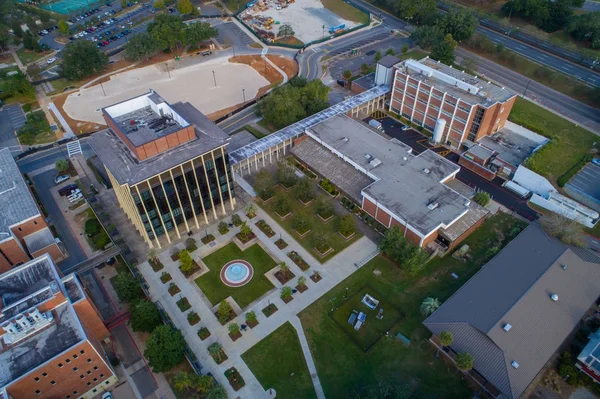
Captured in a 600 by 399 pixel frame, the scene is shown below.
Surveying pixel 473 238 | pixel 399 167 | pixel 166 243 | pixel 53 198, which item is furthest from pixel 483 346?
pixel 53 198

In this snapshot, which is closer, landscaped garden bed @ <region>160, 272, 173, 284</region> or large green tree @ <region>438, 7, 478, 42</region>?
landscaped garden bed @ <region>160, 272, 173, 284</region>

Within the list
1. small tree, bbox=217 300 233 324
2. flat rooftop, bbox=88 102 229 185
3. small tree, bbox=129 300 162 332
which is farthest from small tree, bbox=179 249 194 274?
flat rooftop, bbox=88 102 229 185

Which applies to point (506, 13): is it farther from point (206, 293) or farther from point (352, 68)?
point (206, 293)

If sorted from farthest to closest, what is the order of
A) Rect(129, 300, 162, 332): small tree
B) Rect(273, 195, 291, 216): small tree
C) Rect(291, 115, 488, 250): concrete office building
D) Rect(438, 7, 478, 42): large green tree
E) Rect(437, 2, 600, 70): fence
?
Rect(438, 7, 478, 42): large green tree, Rect(437, 2, 600, 70): fence, Rect(273, 195, 291, 216): small tree, Rect(291, 115, 488, 250): concrete office building, Rect(129, 300, 162, 332): small tree

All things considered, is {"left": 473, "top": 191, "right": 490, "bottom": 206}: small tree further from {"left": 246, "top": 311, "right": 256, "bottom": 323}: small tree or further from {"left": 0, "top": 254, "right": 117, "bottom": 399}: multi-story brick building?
{"left": 0, "top": 254, "right": 117, "bottom": 399}: multi-story brick building

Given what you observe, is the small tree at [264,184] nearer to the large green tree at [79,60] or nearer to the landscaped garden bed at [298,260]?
the landscaped garden bed at [298,260]

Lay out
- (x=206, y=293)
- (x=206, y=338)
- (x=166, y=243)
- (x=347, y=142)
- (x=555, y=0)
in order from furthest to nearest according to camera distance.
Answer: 1. (x=555, y=0)
2. (x=347, y=142)
3. (x=166, y=243)
4. (x=206, y=293)
5. (x=206, y=338)

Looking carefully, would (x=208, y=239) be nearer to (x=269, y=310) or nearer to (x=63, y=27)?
(x=269, y=310)
